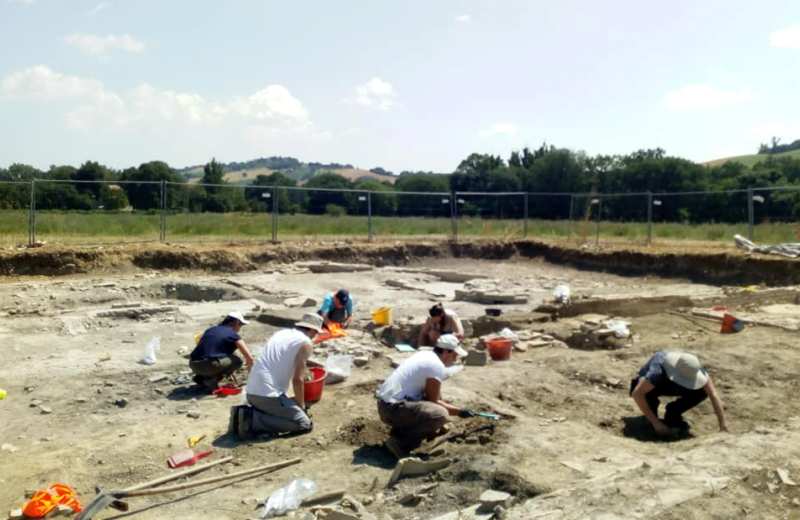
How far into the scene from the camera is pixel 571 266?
23.2 m

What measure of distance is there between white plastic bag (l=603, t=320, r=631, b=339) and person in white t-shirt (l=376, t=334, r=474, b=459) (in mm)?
4967

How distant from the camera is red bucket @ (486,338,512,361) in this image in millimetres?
10117

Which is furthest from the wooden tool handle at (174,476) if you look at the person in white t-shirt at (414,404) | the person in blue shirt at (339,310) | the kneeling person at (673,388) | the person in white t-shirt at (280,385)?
the person in blue shirt at (339,310)

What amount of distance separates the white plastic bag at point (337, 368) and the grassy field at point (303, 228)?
1234 centimetres

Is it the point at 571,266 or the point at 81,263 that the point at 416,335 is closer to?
the point at 81,263

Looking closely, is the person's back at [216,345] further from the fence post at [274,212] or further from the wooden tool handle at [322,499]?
the fence post at [274,212]

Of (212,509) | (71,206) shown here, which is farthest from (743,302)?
(71,206)

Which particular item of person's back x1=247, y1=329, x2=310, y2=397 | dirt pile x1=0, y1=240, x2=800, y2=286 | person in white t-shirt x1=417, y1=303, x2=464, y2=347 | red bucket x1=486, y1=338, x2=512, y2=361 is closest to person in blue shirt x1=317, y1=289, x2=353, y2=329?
person in white t-shirt x1=417, y1=303, x2=464, y2=347

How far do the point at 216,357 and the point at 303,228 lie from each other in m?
16.7

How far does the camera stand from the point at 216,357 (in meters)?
8.57

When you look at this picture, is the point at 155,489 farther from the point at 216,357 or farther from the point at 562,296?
the point at 562,296

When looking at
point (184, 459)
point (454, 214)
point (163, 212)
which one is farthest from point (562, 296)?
point (163, 212)

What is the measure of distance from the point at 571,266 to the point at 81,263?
14.2 meters

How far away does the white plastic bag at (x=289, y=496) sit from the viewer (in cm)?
529
